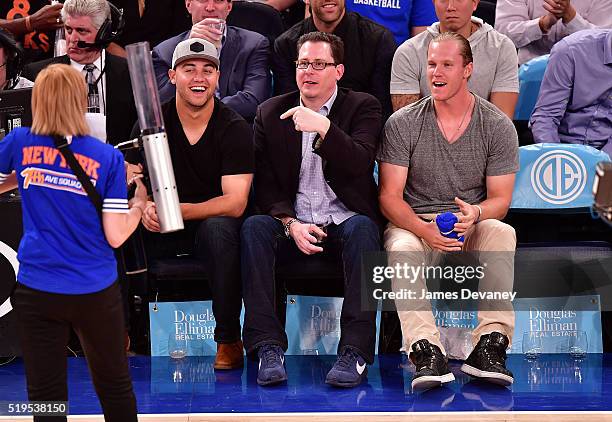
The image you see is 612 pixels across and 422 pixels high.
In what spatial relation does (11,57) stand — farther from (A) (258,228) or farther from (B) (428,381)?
(B) (428,381)

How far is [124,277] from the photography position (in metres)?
4.60

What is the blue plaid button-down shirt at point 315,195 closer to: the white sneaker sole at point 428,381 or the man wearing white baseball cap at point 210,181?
the man wearing white baseball cap at point 210,181

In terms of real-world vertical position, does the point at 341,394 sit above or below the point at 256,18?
below

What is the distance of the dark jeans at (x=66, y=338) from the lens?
3145mm

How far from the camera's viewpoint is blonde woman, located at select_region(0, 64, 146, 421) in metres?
3.13

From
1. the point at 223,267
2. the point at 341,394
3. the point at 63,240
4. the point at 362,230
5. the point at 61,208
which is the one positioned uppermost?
the point at 61,208

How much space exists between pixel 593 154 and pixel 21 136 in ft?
9.56

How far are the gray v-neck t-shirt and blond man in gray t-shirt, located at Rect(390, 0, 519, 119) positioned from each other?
555 mm

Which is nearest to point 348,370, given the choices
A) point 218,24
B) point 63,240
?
point 63,240

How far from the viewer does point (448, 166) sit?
4.77m

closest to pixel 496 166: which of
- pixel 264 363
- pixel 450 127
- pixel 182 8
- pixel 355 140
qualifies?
pixel 450 127

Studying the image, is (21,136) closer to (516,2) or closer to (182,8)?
(182,8)

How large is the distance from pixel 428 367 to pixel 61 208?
1.85 m

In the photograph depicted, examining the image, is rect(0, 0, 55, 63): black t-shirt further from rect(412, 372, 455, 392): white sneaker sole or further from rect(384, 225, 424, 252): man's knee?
rect(412, 372, 455, 392): white sneaker sole
